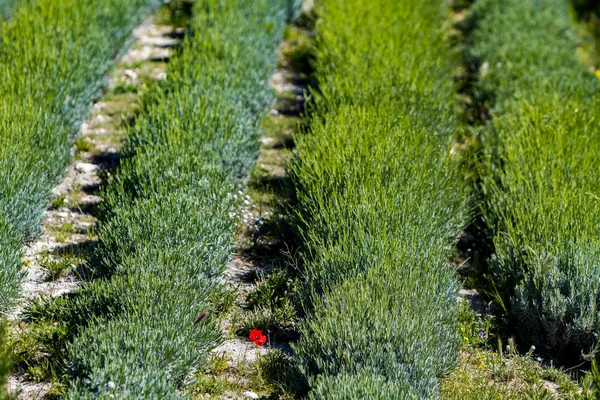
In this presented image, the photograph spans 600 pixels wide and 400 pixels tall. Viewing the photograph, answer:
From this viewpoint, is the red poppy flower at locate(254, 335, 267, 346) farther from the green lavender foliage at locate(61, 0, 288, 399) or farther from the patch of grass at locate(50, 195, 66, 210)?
the patch of grass at locate(50, 195, 66, 210)

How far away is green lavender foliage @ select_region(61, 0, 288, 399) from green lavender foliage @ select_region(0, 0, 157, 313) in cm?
39

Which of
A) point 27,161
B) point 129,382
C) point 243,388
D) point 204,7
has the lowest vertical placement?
point 243,388

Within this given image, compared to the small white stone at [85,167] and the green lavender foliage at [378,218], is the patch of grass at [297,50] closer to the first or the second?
the green lavender foliage at [378,218]

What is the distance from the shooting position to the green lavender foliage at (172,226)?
125 inches

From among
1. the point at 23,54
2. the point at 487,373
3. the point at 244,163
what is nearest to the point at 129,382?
the point at 487,373

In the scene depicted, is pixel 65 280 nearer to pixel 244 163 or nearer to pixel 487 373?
pixel 244 163

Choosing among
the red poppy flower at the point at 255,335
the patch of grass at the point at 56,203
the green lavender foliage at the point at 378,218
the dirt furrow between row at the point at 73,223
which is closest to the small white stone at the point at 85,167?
the dirt furrow between row at the point at 73,223

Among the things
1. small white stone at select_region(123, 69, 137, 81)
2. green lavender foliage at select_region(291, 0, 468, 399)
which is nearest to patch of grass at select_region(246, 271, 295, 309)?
green lavender foliage at select_region(291, 0, 468, 399)

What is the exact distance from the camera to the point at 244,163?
4.98 m

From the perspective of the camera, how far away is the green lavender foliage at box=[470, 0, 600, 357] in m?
3.82

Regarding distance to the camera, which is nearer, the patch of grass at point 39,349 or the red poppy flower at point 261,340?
the patch of grass at point 39,349

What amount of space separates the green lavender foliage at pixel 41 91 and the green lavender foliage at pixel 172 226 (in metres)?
0.39

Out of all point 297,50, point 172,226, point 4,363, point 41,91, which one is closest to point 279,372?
point 172,226

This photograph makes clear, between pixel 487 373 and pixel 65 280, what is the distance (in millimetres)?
2072
